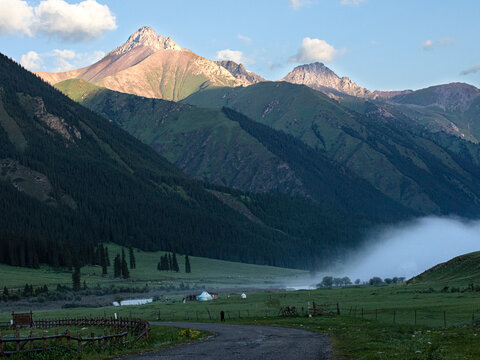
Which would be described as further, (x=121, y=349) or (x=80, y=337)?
(x=121, y=349)

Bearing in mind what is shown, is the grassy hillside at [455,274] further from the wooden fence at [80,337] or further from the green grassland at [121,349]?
the green grassland at [121,349]

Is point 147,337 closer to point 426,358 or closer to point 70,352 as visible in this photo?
point 70,352

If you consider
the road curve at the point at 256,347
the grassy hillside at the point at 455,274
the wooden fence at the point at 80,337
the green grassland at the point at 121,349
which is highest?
the grassy hillside at the point at 455,274

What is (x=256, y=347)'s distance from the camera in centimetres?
5575

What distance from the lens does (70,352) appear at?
55.0 m

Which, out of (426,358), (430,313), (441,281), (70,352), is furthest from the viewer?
(441,281)

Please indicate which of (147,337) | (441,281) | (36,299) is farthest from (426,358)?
(36,299)

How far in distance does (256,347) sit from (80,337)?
14500mm

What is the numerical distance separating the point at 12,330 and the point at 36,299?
7186 centimetres

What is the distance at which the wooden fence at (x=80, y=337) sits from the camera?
5366 centimetres

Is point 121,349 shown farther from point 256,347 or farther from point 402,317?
point 402,317

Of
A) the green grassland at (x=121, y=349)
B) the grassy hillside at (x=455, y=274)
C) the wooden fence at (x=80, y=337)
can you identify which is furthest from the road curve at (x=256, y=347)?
the grassy hillside at (x=455, y=274)

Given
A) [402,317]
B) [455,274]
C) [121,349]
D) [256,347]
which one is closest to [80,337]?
[121,349]

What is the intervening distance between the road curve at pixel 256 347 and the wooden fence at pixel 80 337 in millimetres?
5752
